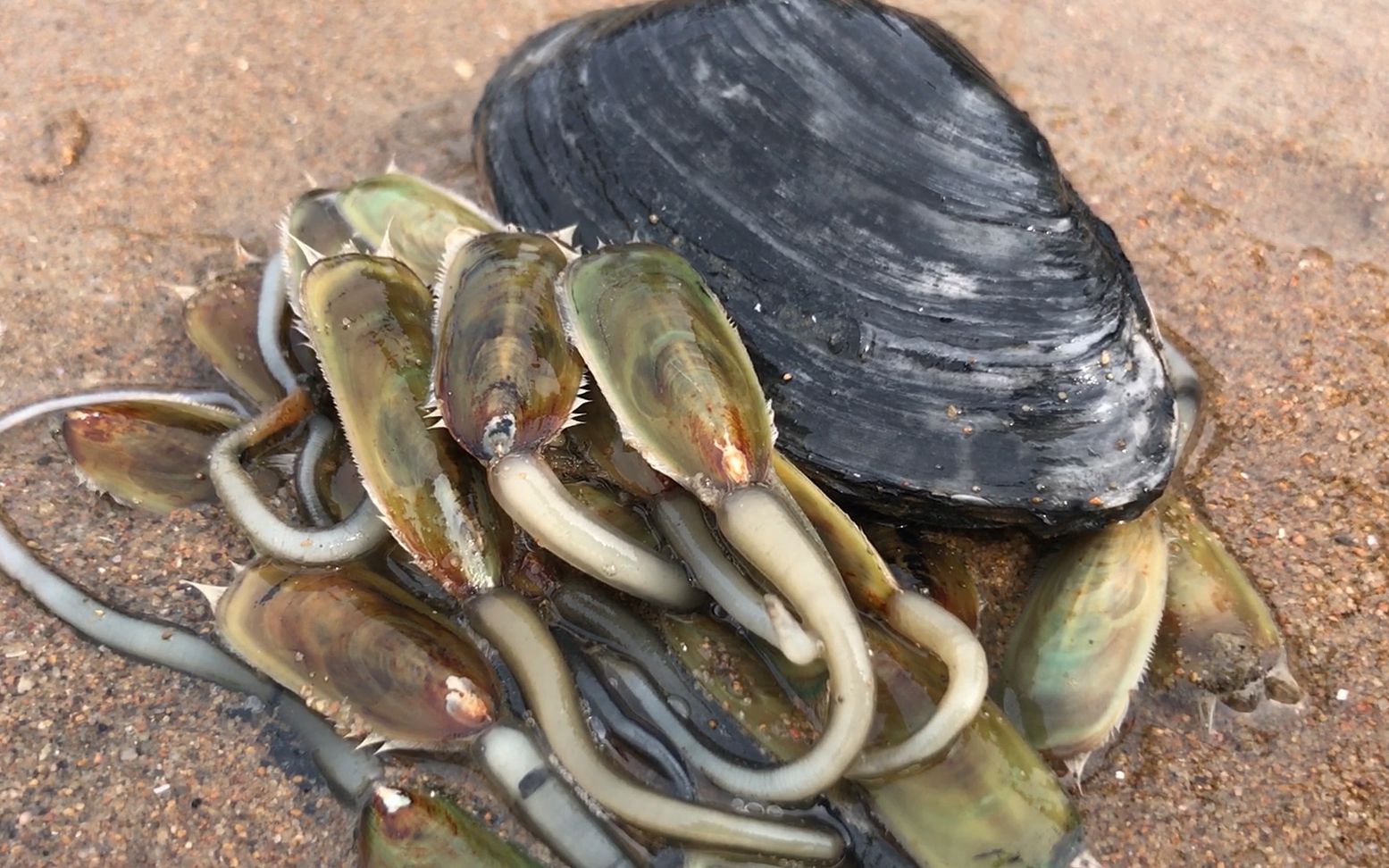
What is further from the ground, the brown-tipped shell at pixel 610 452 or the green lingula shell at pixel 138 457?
the brown-tipped shell at pixel 610 452

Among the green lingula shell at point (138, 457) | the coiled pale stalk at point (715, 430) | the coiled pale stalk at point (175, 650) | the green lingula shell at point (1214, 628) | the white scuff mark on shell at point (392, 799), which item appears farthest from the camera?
the green lingula shell at point (138, 457)

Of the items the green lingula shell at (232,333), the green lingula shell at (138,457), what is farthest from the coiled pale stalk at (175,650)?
the green lingula shell at (232,333)

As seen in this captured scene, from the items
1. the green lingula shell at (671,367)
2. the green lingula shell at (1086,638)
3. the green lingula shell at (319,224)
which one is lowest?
the green lingula shell at (319,224)

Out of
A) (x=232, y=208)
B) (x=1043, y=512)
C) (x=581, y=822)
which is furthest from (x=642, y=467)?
(x=232, y=208)

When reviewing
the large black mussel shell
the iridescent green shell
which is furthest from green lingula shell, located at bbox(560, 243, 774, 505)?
the iridescent green shell

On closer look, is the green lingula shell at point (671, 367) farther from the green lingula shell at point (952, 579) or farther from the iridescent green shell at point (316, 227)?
the iridescent green shell at point (316, 227)

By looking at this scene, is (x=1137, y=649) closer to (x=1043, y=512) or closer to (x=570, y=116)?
(x=1043, y=512)

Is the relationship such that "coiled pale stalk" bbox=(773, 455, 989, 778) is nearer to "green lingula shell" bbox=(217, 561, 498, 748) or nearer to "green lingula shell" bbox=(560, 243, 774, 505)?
"green lingula shell" bbox=(560, 243, 774, 505)

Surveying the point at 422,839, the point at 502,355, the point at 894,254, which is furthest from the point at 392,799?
the point at 894,254
